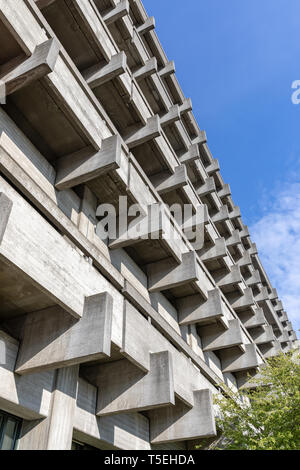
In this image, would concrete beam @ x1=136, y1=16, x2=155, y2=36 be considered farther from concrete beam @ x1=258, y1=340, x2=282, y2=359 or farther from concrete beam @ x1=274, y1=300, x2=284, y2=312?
concrete beam @ x1=274, y1=300, x2=284, y2=312

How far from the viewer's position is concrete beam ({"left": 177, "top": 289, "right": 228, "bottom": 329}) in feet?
52.9

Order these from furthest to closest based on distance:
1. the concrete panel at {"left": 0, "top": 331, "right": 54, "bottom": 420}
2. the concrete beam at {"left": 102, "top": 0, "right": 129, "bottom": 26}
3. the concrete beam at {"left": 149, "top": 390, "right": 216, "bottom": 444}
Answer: the concrete beam at {"left": 102, "top": 0, "right": 129, "bottom": 26} → the concrete beam at {"left": 149, "top": 390, "right": 216, "bottom": 444} → the concrete panel at {"left": 0, "top": 331, "right": 54, "bottom": 420}

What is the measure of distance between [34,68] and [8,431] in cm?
744

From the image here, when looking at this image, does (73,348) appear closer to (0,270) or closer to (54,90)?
(0,270)

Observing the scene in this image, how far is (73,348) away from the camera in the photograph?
707 centimetres

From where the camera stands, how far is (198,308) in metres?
16.6

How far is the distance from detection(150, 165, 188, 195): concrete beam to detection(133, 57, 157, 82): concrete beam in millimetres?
5320

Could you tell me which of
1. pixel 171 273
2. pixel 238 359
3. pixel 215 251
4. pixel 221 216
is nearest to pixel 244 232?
A: pixel 221 216

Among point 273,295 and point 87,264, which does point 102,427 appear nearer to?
point 87,264

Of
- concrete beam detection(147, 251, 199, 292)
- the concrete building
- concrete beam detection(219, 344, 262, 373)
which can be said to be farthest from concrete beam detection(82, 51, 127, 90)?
concrete beam detection(219, 344, 262, 373)

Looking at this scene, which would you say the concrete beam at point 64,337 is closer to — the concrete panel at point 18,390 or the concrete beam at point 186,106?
the concrete panel at point 18,390

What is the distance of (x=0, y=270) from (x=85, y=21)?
1045 centimetres

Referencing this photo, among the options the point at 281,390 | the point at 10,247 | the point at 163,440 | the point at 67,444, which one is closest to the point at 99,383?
the point at 67,444

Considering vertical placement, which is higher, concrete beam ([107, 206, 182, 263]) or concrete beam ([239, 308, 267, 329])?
concrete beam ([239, 308, 267, 329])
